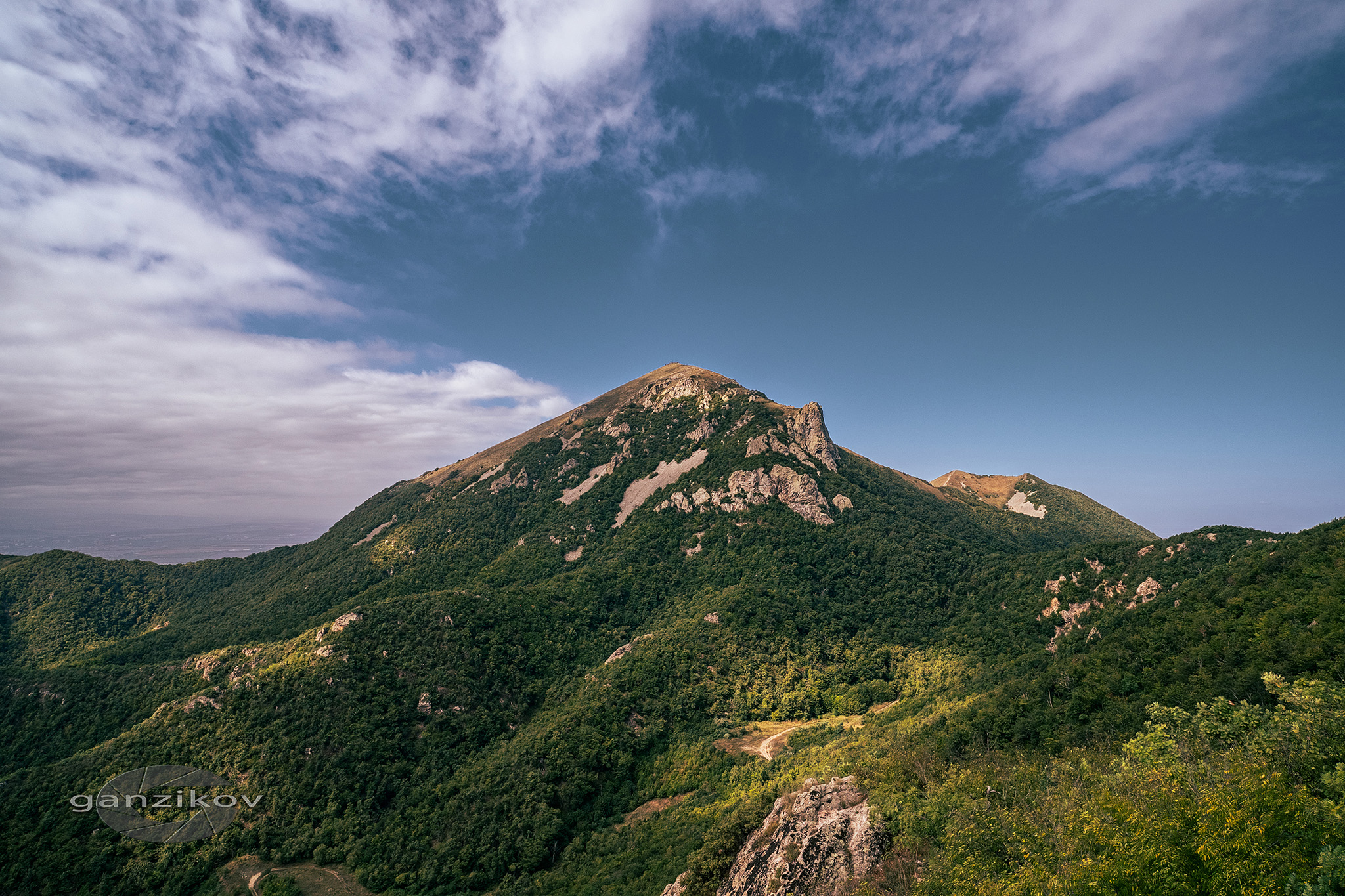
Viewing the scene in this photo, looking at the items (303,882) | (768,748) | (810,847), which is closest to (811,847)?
(810,847)

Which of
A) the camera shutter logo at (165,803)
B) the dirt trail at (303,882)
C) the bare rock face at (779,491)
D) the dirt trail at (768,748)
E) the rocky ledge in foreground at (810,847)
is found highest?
the bare rock face at (779,491)

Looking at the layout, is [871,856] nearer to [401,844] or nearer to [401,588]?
[401,844]

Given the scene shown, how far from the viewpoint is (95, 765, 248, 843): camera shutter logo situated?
85562 mm

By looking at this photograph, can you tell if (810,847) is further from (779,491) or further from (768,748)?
(779,491)

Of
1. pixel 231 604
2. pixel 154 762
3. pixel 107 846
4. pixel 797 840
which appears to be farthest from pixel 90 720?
pixel 797 840

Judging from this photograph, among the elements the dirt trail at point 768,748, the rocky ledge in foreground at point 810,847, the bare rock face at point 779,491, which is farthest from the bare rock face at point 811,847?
the bare rock face at point 779,491

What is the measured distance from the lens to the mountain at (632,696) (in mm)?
66625

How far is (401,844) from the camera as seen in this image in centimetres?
8831

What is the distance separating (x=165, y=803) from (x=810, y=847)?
11754 centimetres

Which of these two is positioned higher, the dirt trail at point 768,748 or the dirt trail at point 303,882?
the dirt trail at point 768,748

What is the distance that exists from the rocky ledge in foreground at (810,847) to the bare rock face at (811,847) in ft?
0.20

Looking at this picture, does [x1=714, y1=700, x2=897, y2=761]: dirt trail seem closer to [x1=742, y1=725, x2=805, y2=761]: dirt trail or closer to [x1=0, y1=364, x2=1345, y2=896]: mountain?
[x1=742, y1=725, x2=805, y2=761]: dirt trail

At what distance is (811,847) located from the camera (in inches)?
1770

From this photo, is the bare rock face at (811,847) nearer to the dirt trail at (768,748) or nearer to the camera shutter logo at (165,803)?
the dirt trail at (768,748)
